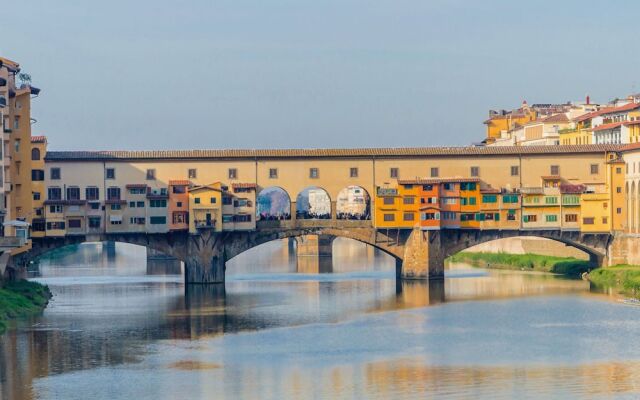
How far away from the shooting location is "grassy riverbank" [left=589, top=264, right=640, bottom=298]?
67250 millimetres

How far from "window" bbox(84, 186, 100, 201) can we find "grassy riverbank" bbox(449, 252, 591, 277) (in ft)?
80.8

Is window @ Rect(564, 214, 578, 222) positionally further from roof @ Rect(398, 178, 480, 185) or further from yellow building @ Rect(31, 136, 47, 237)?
yellow building @ Rect(31, 136, 47, 237)

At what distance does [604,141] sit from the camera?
3583 inches

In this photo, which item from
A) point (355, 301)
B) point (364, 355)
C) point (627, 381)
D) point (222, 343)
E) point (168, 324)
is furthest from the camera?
point (355, 301)

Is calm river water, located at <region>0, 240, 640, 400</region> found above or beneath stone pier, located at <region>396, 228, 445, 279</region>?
beneath

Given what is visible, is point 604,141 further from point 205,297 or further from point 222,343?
point 222,343

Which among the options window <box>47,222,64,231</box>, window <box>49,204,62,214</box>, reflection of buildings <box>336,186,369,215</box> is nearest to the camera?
window <box>47,222,64,231</box>

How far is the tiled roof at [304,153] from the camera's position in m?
75.2

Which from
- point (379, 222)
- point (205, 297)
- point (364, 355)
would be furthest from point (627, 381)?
point (379, 222)

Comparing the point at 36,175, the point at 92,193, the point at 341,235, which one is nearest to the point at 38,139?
the point at 36,175

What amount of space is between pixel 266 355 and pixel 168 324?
10.1 meters

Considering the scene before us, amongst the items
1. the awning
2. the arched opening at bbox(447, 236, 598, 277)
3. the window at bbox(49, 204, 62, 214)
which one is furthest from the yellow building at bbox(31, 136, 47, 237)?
the arched opening at bbox(447, 236, 598, 277)

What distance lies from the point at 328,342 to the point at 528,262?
36859 millimetres

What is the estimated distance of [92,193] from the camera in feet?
246
